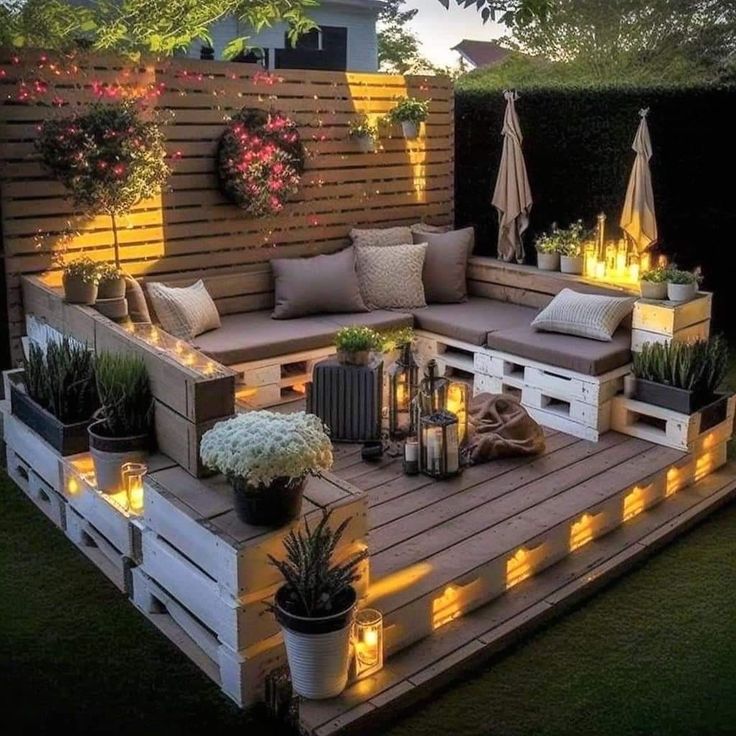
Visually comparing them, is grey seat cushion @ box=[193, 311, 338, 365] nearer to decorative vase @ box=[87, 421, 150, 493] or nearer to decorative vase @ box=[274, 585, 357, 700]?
decorative vase @ box=[87, 421, 150, 493]

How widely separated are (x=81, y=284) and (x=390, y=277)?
230 centimetres

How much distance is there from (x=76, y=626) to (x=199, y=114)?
3.69m

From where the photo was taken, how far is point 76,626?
154 inches

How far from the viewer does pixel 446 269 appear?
278 inches

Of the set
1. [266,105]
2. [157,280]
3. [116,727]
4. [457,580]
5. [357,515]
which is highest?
[266,105]

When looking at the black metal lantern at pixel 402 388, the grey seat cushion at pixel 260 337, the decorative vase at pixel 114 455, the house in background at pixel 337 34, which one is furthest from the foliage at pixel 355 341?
the house in background at pixel 337 34

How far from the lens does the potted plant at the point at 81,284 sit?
17.5 ft

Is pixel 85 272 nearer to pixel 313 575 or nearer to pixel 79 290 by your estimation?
pixel 79 290

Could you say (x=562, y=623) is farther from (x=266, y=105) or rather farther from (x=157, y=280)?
(x=266, y=105)

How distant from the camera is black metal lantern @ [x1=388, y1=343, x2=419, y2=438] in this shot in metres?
5.33

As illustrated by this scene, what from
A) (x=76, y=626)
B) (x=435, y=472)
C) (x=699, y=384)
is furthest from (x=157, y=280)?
(x=699, y=384)

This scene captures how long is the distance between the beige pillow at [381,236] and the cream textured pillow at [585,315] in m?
1.58

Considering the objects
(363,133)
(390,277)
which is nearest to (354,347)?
(390,277)

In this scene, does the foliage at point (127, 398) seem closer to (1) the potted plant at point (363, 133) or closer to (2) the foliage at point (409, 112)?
(1) the potted plant at point (363, 133)
